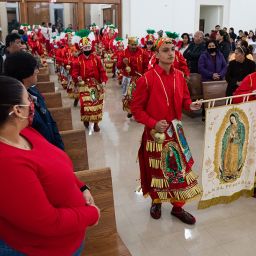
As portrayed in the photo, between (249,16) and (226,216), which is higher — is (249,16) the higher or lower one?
the higher one

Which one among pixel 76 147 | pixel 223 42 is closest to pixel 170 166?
pixel 76 147

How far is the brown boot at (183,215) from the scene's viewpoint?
2668 mm

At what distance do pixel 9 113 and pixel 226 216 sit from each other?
88.4 inches

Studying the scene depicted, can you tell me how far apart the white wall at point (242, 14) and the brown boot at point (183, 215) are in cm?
1395

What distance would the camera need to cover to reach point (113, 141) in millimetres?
4805

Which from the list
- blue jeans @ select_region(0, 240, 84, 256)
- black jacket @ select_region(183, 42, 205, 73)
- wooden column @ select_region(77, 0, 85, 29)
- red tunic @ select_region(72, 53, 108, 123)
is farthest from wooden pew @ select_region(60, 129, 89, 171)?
wooden column @ select_region(77, 0, 85, 29)

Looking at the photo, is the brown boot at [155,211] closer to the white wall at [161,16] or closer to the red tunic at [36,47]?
the red tunic at [36,47]

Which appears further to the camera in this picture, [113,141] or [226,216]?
[113,141]

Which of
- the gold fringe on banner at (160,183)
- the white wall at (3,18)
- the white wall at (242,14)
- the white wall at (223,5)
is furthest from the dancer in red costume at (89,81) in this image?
the white wall at (242,14)

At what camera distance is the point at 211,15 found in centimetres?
1538

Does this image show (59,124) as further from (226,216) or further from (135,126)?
(135,126)

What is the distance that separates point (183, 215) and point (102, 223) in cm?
110

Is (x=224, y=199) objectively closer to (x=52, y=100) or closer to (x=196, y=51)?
(x=52, y=100)

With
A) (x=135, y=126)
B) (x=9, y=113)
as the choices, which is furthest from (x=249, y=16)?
(x=9, y=113)
